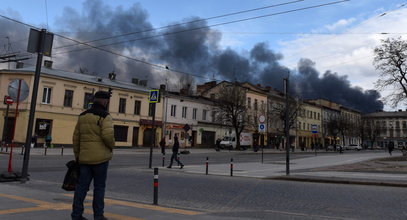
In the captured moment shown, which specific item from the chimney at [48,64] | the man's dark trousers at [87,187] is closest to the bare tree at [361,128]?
the chimney at [48,64]

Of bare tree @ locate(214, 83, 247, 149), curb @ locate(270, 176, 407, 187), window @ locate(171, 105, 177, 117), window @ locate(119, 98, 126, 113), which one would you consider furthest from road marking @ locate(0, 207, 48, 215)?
bare tree @ locate(214, 83, 247, 149)

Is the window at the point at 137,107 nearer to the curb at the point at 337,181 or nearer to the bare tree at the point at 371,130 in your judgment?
the curb at the point at 337,181

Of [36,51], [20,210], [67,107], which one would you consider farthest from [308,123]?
[20,210]

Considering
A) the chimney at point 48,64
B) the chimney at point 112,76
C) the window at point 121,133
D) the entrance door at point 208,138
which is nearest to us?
the chimney at point 48,64

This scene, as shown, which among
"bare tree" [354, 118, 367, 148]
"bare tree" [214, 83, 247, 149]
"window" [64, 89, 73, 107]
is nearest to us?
"window" [64, 89, 73, 107]

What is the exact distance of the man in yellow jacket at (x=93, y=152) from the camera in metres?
5.09

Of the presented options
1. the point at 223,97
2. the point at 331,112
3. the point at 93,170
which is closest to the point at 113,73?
the point at 223,97

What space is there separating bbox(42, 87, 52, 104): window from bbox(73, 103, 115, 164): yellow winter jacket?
1541 inches

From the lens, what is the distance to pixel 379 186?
1285 cm

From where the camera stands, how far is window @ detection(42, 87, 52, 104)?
40.2m

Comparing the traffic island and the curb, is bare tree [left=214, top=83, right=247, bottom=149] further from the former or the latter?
the traffic island

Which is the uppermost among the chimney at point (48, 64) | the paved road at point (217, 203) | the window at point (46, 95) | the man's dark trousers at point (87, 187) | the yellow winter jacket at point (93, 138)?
the chimney at point (48, 64)

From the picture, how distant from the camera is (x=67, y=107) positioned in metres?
42.0

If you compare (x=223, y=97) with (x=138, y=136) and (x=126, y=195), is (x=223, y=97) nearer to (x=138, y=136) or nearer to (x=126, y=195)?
(x=138, y=136)
